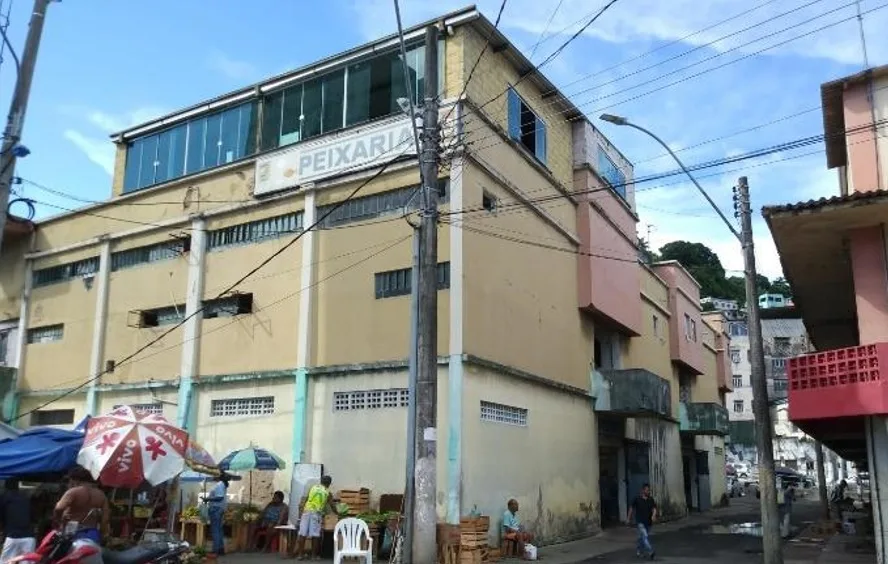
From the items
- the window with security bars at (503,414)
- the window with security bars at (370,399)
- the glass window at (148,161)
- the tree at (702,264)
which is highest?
the tree at (702,264)

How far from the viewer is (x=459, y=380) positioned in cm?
1697

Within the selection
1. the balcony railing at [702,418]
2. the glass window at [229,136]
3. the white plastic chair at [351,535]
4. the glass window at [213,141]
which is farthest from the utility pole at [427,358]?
the balcony railing at [702,418]

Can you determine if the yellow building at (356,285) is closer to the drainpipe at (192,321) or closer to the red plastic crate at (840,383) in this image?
the drainpipe at (192,321)

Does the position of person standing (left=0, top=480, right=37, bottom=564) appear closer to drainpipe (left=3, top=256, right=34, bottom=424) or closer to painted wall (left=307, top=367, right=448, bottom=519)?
painted wall (left=307, top=367, right=448, bottom=519)

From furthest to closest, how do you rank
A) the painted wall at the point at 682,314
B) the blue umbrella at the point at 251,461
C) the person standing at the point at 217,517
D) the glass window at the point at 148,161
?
the painted wall at the point at 682,314
the glass window at the point at 148,161
the blue umbrella at the point at 251,461
the person standing at the point at 217,517

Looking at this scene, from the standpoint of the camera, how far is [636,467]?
29.3 metres

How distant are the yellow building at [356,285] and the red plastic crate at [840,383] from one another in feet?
22.4

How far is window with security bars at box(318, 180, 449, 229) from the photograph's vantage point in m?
18.5

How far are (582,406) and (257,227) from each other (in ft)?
36.0

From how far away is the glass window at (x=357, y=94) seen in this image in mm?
20531

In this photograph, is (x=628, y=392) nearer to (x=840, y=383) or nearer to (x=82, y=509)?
(x=840, y=383)

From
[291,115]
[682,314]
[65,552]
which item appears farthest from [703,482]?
[65,552]

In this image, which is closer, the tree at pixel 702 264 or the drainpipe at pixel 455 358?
the drainpipe at pixel 455 358

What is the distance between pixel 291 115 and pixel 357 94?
2.46m
